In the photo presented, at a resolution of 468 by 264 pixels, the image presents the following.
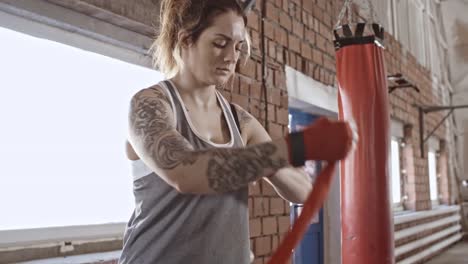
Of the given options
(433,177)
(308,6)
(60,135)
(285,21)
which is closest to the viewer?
(60,135)

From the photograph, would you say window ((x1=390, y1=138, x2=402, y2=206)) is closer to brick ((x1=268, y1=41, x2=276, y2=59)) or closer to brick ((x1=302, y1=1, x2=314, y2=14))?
brick ((x1=302, y1=1, x2=314, y2=14))

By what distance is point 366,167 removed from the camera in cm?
235

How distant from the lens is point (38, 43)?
Result: 169 cm

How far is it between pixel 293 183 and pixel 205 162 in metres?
0.40

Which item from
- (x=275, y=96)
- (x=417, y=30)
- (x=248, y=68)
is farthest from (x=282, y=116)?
(x=417, y=30)

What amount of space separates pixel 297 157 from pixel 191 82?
464 mm

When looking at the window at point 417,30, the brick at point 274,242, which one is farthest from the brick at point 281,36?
the window at point 417,30

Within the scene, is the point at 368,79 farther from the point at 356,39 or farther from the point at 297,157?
the point at 297,157

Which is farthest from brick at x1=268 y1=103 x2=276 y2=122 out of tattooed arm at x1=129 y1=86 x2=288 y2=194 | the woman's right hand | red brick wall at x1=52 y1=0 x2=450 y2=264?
the woman's right hand

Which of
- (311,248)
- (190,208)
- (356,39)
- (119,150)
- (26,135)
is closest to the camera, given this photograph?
(190,208)

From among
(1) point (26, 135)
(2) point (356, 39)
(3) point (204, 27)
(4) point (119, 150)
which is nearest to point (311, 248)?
(2) point (356, 39)

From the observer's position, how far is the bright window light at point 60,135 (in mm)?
1574

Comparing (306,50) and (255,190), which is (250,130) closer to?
(255,190)

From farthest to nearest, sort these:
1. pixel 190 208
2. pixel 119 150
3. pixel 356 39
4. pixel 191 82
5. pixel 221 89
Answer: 1. pixel 356 39
2. pixel 221 89
3. pixel 119 150
4. pixel 191 82
5. pixel 190 208
